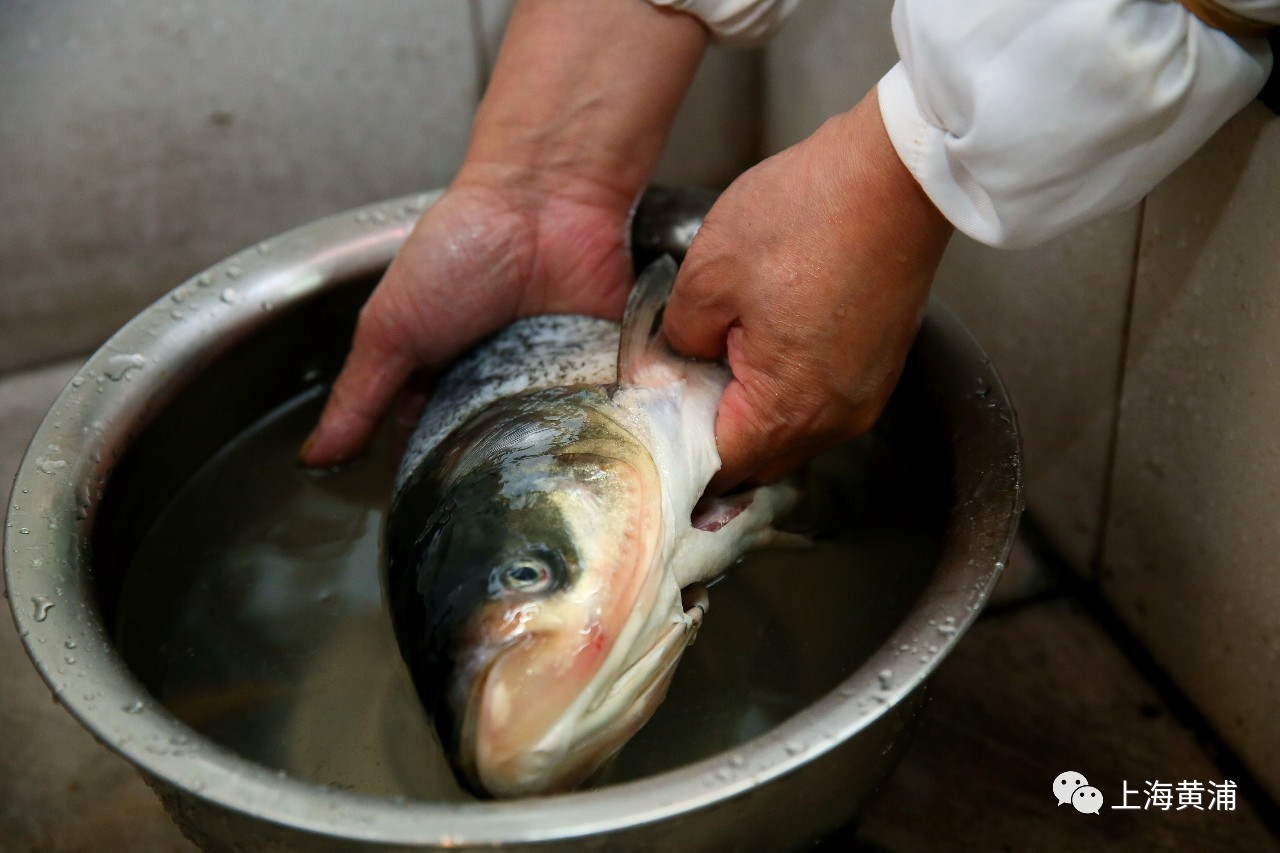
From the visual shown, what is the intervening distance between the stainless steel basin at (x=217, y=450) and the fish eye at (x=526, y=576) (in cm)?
14

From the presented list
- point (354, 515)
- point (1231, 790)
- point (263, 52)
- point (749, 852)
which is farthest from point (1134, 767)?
point (263, 52)

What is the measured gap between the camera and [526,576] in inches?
31.0

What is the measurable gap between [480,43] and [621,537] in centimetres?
102

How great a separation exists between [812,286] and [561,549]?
28 cm

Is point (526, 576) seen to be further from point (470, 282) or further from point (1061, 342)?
point (1061, 342)

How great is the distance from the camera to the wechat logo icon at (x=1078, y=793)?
1114 mm

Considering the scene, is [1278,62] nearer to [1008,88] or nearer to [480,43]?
[1008,88]

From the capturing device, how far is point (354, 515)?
122cm

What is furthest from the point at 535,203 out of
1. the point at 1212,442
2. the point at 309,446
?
the point at 1212,442

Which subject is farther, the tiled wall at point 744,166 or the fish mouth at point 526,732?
the tiled wall at point 744,166

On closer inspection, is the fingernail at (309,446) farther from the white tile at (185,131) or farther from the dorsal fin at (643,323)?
the white tile at (185,131)

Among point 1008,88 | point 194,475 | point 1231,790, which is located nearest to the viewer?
point 1008,88

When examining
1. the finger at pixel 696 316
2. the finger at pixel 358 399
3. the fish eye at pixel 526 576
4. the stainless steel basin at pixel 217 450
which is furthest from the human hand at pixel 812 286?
the finger at pixel 358 399

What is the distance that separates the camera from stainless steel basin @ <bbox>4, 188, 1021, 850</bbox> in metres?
0.69
